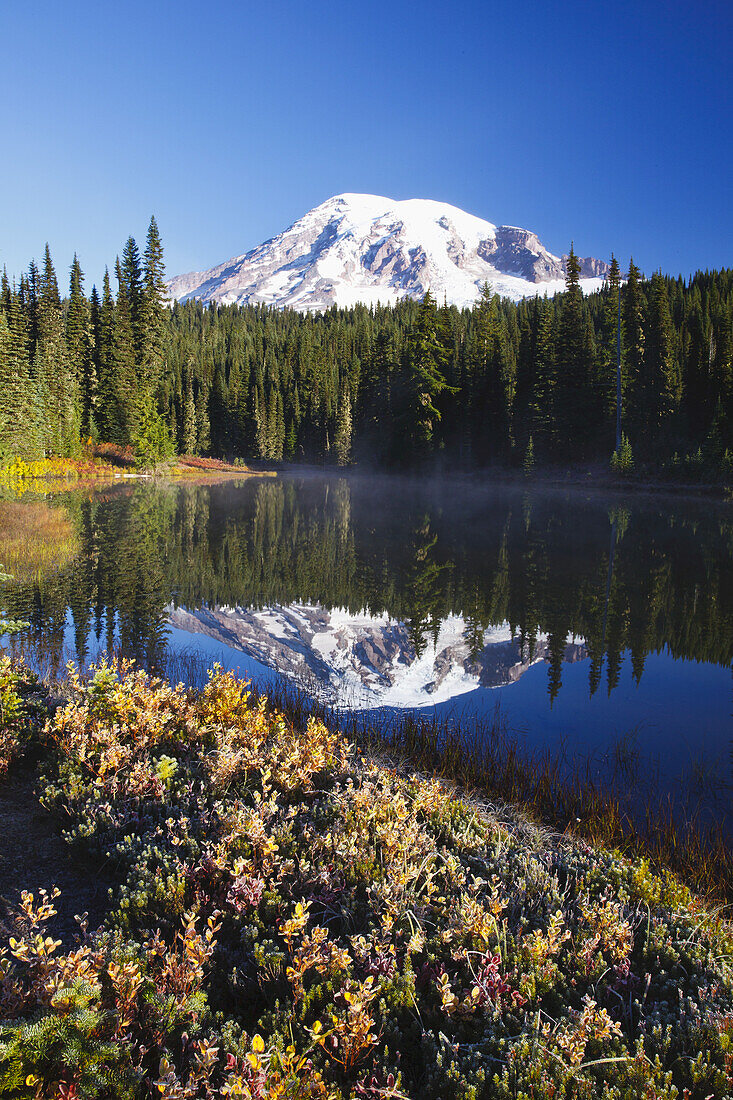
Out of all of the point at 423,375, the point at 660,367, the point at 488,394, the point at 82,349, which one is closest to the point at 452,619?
the point at 660,367

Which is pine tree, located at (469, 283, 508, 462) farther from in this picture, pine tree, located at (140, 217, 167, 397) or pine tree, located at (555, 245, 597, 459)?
pine tree, located at (140, 217, 167, 397)

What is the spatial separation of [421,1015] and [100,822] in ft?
8.59

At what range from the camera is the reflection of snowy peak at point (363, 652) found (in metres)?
9.59

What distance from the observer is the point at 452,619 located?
1326 centimetres

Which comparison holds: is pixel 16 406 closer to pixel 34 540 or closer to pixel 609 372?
pixel 34 540

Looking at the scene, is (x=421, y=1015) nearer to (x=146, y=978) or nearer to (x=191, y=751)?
(x=146, y=978)

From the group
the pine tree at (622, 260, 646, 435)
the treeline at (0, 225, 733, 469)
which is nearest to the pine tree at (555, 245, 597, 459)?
the treeline at (0, 225, 733, 469)

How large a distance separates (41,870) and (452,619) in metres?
9.90

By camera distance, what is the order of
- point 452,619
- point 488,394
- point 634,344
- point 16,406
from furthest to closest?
point 488,394
point 634,344
point 16,406
point 452,619

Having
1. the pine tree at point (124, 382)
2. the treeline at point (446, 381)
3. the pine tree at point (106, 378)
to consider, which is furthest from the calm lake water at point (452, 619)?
the pine tree at point (106, 378)

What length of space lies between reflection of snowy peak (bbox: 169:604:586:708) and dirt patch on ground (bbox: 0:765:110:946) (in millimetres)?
4658

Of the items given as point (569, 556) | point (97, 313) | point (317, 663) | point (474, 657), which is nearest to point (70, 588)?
point (317, 663)

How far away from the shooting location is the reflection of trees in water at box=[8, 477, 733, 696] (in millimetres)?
11898

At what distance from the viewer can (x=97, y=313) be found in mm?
64000
